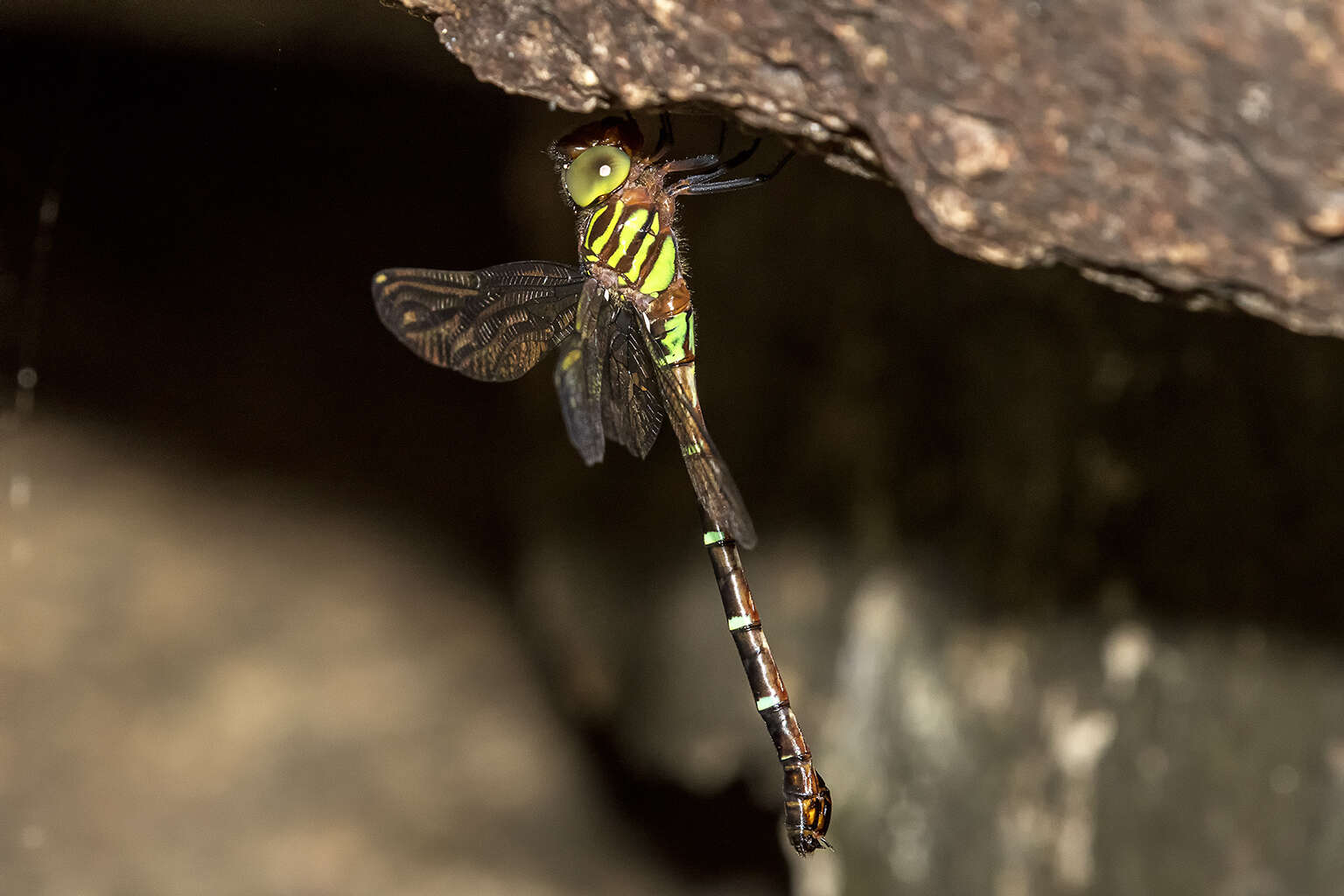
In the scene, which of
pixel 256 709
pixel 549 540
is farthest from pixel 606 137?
pixel 256 709

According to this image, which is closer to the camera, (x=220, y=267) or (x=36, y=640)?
(x=36, y=640)

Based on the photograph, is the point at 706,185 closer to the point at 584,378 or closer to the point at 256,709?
the point at 584,378

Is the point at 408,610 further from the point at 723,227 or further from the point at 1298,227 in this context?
the point at 1298,227

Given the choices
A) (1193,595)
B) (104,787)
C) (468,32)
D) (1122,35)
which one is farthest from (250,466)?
(1122,35)

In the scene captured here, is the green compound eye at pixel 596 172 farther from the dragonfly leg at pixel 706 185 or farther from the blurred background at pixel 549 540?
the blurred background at pixel 549 540

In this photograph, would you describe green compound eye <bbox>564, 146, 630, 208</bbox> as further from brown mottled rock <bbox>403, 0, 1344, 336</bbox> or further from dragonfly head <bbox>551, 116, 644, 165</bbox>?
brown mottled rock <bbox>403, 0, 1344, 336</bbox>

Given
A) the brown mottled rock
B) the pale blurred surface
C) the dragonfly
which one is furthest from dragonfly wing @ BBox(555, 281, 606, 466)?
the pale blurred surface

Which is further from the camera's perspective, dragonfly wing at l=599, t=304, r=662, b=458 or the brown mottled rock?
dragonfly wing at l=599, t=304, r=662, b=458
